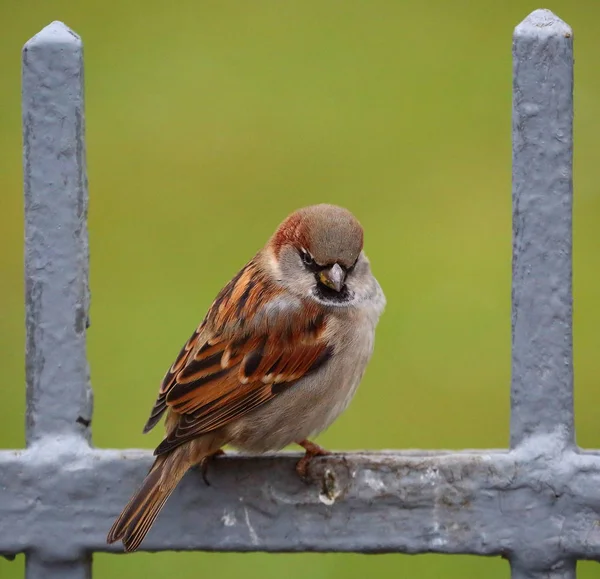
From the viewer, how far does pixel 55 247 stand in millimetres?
2312

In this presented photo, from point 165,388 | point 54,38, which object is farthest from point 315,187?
point 54,38

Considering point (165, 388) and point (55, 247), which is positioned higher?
point (55, 247)

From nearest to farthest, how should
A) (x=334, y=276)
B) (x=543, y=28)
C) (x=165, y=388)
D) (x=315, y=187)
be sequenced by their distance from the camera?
(x=543, y=28) → (x=165, y=388) → (x=334, y=276) → (x=315, y=187)

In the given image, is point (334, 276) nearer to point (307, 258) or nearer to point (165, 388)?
point (307, 258)

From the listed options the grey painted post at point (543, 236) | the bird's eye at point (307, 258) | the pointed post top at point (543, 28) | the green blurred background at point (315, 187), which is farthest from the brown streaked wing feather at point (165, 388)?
the green blurred background at point (315, 187)

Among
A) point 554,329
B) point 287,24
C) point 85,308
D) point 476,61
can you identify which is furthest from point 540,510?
point 287,24

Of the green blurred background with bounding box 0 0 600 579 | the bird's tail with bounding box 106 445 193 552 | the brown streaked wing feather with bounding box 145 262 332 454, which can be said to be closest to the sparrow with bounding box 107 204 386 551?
the brown streaked wing feather with bounding box 145 262 332 454

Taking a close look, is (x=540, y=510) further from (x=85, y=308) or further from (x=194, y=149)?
(x=194, y=149)

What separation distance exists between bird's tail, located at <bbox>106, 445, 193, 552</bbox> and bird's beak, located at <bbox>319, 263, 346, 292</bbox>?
70 centimetres

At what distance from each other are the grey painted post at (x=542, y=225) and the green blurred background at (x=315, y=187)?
201 centimetres

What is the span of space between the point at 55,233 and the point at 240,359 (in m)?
0.64

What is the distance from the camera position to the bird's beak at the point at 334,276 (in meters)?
2.94

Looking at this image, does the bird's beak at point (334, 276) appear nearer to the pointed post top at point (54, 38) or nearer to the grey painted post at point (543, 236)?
the grey painted post at point (543, 236)

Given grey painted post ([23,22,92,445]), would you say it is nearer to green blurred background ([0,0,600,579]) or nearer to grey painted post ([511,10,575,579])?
grey painted post ([511,10,575,579])
